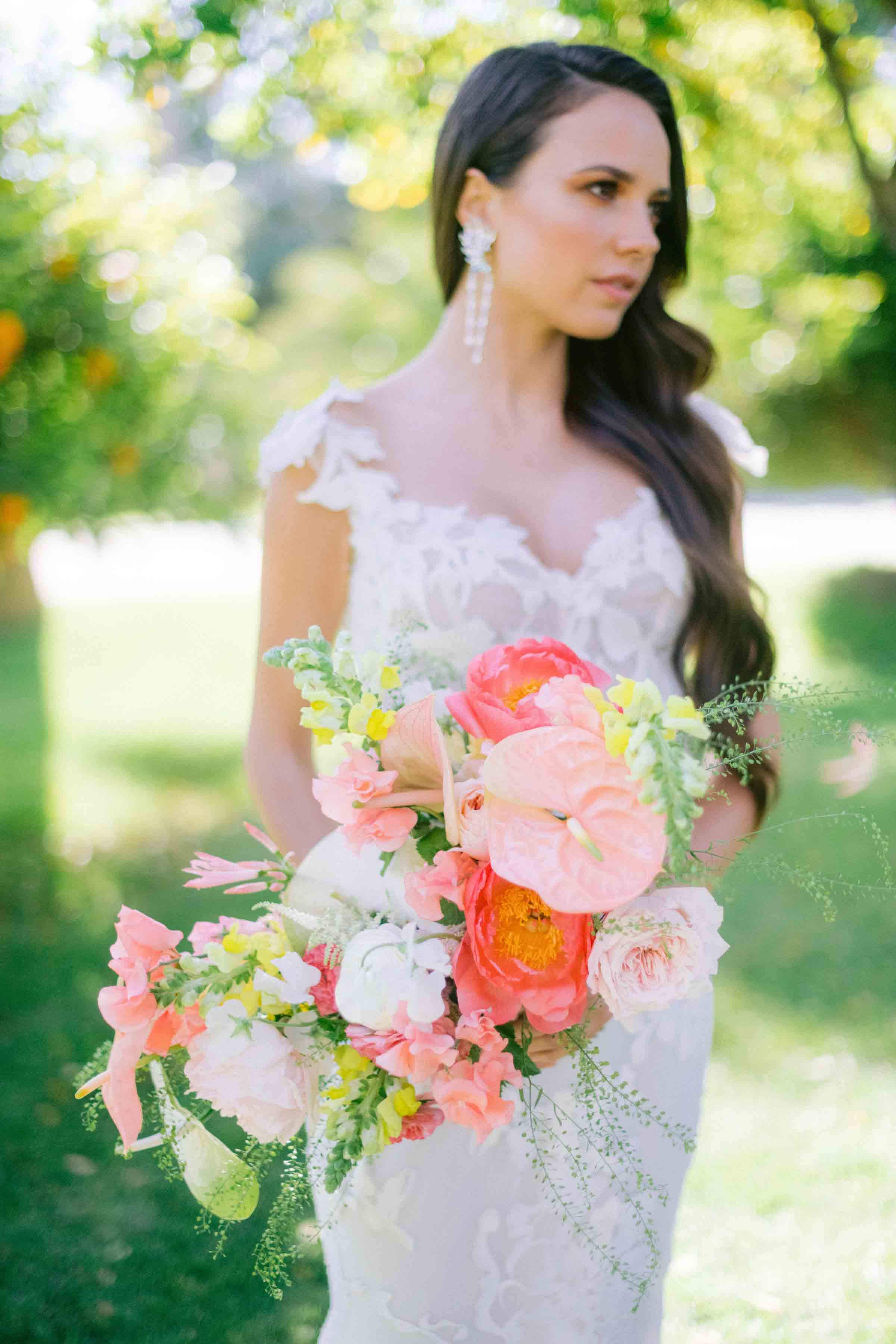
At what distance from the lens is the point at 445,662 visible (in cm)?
184

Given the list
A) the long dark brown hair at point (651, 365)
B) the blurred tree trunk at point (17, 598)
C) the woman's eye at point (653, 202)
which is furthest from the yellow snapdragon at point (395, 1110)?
the blurred tree trunk at point (17, 598)

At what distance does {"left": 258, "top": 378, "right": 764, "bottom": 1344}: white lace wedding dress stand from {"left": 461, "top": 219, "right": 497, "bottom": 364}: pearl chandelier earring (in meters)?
0.29

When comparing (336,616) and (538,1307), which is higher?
(336,616)

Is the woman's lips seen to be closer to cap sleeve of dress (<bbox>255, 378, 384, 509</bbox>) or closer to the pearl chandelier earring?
the pearl chandelier earring

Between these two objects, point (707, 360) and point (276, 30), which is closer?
point (707, 360)

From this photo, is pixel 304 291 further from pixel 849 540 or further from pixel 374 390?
pixel 374 390

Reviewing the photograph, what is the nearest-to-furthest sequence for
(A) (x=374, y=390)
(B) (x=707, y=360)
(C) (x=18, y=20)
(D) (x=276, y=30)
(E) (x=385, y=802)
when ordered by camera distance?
(E) (x=385, y=802), (A) (x=374, y=390), (B) (x=707, y=360), (D) (x=276, y=30), (C) (x=18, y=20)

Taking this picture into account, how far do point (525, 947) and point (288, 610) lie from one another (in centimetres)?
108

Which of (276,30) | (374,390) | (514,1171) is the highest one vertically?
(276,30)

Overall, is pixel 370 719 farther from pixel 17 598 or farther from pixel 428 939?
pixel 17 598

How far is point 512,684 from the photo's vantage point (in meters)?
1.41

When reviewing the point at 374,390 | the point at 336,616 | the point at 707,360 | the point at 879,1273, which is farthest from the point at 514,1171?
the point at 879,1273

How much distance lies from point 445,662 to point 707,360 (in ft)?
4.09

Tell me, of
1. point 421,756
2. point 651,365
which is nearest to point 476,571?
point 651,365
